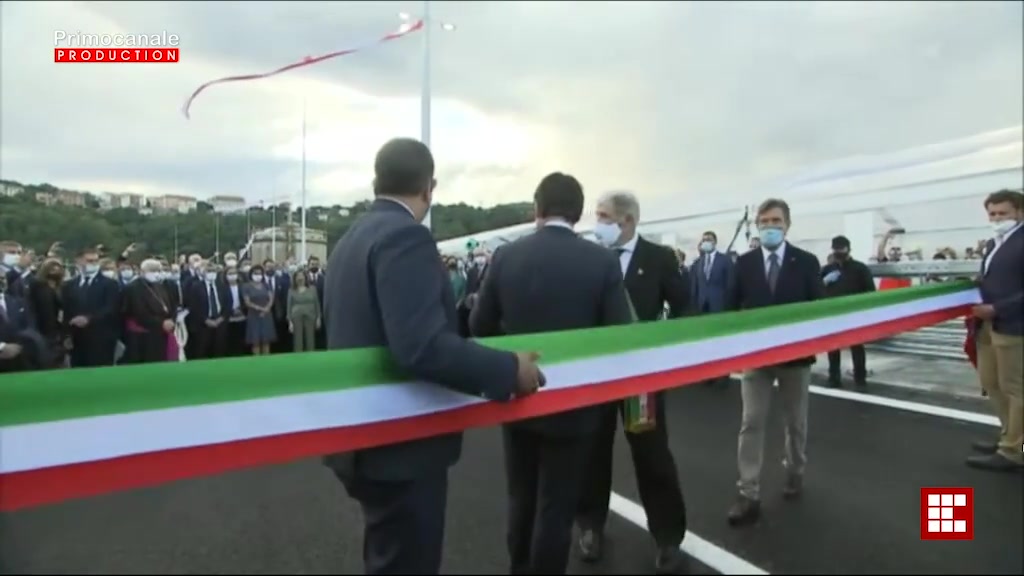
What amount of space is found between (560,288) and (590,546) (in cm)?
113

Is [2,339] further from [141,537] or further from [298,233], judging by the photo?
[141,537]

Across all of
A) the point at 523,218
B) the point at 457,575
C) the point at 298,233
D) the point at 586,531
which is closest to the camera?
the point at 298,233

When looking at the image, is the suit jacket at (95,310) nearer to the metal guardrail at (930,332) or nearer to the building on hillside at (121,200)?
the building on hillside at (121,200)

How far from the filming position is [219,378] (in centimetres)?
136

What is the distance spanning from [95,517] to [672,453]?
77.9 inches

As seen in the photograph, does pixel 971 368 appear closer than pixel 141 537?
No

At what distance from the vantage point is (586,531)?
276 centimetres

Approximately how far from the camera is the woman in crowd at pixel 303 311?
178 cm

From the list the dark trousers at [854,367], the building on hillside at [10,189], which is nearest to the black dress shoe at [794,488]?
the dark trousers at [854,367]

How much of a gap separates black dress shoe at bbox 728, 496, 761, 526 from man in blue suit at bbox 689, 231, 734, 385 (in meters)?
0.44

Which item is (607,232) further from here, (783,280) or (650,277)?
(783,280)

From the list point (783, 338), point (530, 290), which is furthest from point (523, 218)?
point (783, 338)

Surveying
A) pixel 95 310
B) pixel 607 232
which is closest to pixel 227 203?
pixel 95 310

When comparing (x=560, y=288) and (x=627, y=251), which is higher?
(x=627, y=251)
